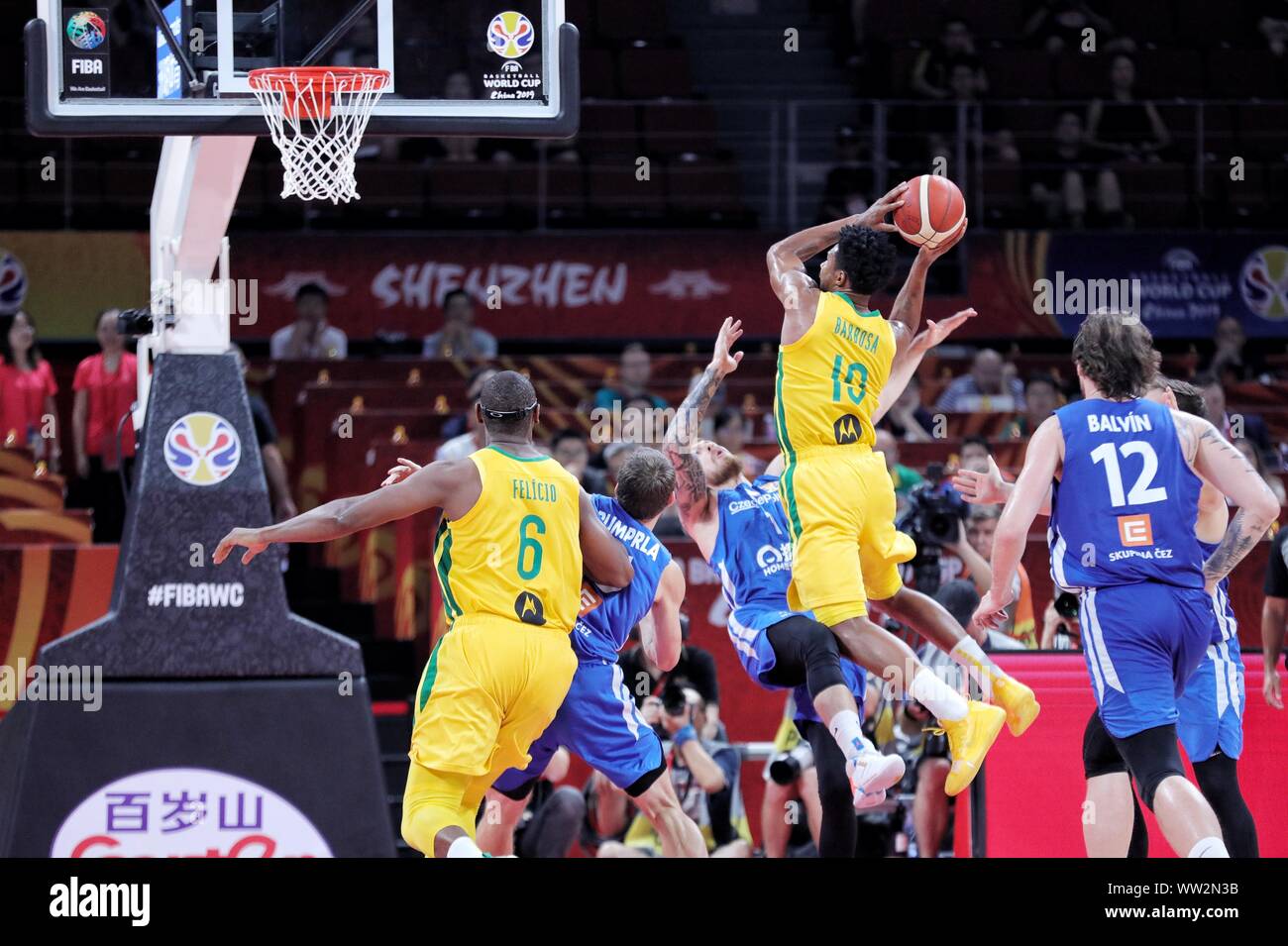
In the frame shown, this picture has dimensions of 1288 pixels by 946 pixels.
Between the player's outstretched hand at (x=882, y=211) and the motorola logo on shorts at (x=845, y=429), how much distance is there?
32.5 inches

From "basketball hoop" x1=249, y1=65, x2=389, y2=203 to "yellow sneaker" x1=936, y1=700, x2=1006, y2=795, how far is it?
3427mm

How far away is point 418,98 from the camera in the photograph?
8336 millimetres

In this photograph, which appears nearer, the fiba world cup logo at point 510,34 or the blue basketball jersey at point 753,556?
the blue basketball jersey at point 753,556

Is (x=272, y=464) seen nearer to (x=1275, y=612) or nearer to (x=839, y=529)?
(x=839, y=529)

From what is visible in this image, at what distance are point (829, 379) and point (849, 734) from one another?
1.53 meters

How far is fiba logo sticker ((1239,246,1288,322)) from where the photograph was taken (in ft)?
53.7

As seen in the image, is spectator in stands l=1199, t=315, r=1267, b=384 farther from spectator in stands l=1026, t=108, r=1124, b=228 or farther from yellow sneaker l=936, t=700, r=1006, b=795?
yellow sneaker l=936, t=700, r=1006, b=795

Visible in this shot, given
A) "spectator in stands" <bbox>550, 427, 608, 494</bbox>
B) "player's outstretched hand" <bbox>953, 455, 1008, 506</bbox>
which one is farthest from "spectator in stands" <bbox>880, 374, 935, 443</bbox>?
"player's outstretched hand" <bbox>953, 455, 1008, 506</bbox>

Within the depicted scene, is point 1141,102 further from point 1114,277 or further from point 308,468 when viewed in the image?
point 308,468

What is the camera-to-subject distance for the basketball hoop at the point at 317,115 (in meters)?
8.08

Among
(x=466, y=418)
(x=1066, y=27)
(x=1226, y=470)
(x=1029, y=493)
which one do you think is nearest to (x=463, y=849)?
(x=1029, y=493)

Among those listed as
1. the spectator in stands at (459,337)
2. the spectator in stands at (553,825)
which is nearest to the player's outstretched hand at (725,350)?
the spectator in stands at (553,825)

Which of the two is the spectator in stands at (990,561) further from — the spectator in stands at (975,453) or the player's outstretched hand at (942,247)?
the player's outstretched hand at (942,247)
